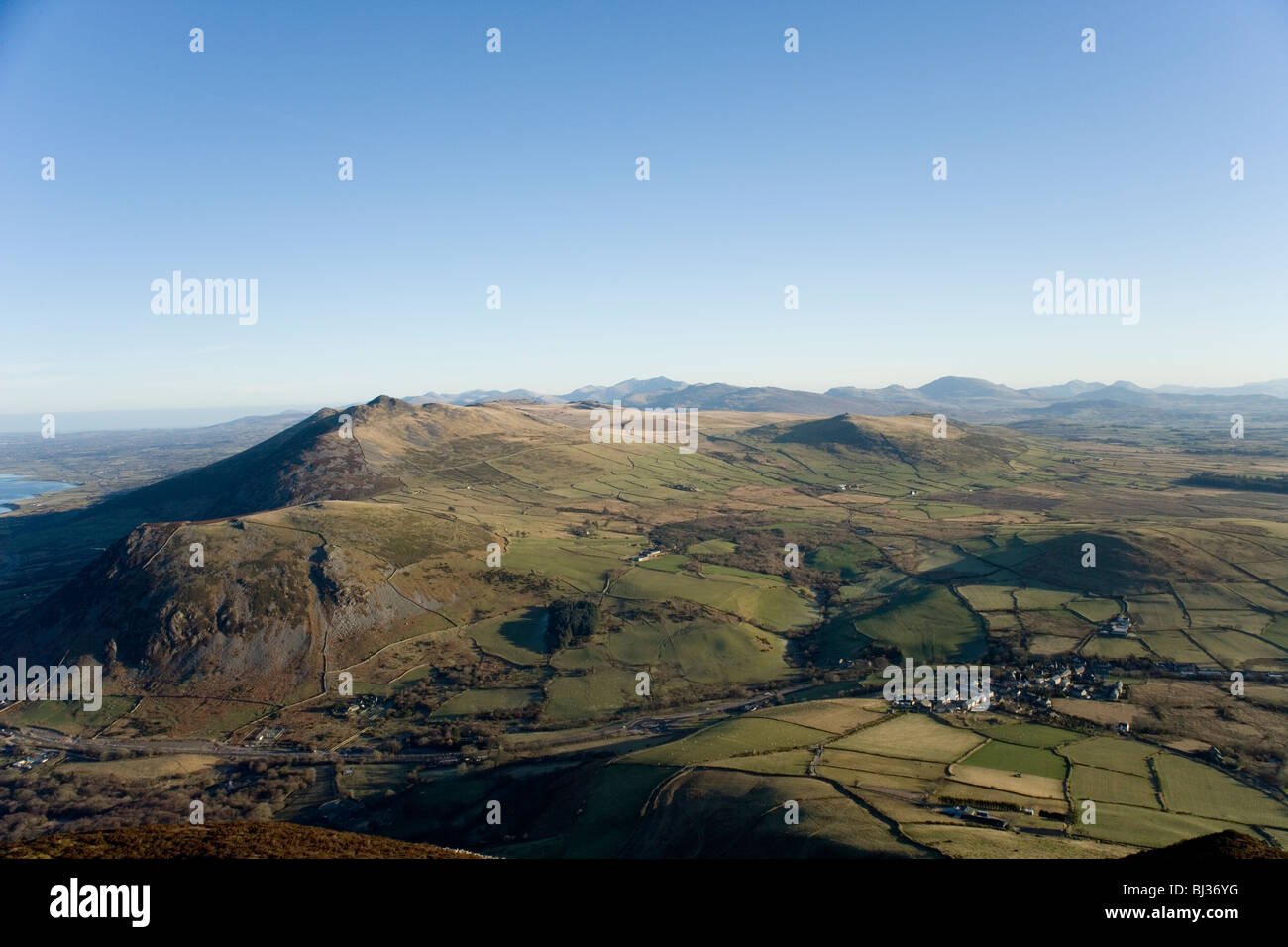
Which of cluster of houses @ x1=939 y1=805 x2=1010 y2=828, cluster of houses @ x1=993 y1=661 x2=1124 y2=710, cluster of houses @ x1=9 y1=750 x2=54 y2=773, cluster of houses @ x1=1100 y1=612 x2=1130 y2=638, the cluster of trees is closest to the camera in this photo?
cluster of houses @ x1=939 y1=805 x2=1010 y2=828

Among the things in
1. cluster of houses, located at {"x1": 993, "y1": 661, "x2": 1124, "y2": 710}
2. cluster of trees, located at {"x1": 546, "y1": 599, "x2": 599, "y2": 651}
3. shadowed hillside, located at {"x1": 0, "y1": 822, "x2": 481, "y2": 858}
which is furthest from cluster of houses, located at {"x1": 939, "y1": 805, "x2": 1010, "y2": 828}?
cluster of trees, located at {"x1": 546, "y1": 599, "x2": 599, "y2": 651}

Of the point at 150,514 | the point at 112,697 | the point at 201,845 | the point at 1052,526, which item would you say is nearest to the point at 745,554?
the point at 1052,526

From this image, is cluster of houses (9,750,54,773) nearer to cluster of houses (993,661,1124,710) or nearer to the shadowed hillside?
the shadowed hillside

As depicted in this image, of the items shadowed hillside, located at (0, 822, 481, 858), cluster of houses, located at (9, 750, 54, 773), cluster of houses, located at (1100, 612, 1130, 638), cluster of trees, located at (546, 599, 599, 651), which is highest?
shadowed hillside, located at (0, 822, 481, 858)

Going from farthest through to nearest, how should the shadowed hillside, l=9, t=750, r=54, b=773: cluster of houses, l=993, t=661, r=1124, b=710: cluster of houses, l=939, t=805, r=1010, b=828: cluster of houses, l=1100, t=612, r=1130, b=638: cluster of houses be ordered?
l=1100, t=612, r=1130, b=638: cluster of houses → l=9, t=750, r=54, b=773: cluster of houses → l=993, t=661, r=1124, b=710: cluster of houses → l=939, t=805, r=1010, b=828: cluster of houses → the shadowed hillside

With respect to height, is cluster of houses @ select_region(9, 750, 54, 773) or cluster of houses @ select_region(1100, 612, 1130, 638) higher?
cluster of houses @ select_region(1100, 612, 1130, 638)

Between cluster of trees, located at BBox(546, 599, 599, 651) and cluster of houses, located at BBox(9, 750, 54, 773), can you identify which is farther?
cluster of trees, located at BBox(546, 599, 599, 651)

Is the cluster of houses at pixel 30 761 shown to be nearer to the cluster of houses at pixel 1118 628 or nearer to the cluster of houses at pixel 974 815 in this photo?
the cluster of houses at pixel 974 815

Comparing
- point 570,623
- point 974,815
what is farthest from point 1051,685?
point 570,623

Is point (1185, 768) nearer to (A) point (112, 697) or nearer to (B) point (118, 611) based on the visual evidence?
(A) point (112, 697)
